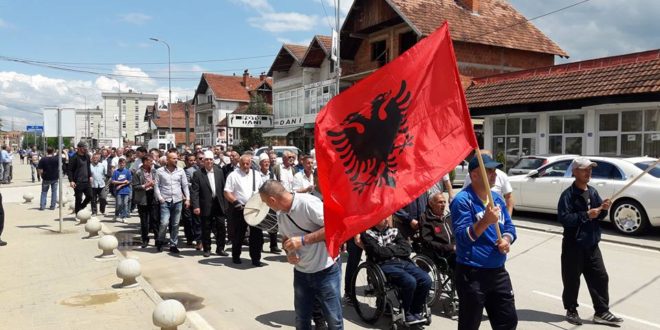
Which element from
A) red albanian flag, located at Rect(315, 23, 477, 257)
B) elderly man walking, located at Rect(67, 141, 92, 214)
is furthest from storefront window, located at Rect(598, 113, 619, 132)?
red albanian flag, located at Rect(315, 23, 477, 257)

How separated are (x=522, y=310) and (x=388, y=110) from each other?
3.52 metres

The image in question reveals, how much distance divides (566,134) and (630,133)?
262 cm

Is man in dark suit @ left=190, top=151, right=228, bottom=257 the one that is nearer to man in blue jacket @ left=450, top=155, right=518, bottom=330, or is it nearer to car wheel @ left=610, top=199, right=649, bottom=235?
man in blue jacket @ left=450, top=155, right=518, bottom=330

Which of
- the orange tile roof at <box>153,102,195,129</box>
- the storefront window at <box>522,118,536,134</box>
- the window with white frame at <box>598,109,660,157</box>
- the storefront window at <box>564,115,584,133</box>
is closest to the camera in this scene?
the window with white frame at <box>598,109,660,157</box>

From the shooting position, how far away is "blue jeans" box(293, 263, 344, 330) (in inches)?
160

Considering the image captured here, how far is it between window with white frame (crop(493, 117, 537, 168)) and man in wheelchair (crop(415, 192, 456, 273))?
59.2ft

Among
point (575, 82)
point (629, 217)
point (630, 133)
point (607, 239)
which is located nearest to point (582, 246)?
point (607, 239)

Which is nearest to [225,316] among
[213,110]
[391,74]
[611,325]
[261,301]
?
[261,301]

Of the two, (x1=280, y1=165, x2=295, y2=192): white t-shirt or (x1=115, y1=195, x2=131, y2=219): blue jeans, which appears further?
(x1=115, y1=195, x2=131, y2=219): blue jeans

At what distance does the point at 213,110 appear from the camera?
6203 cm

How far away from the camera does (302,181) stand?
934 centimetres

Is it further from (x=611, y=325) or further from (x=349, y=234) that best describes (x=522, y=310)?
(x=349, y=234)

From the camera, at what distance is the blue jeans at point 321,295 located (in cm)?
405

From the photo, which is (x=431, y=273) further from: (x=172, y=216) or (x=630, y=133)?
(x=630, y=133)
